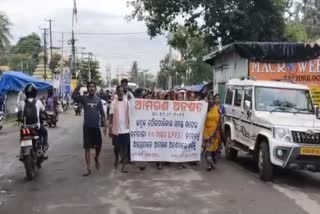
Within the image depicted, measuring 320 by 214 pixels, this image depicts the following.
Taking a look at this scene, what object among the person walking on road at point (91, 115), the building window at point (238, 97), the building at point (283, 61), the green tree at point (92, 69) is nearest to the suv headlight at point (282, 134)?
the building window at point (238, 97)

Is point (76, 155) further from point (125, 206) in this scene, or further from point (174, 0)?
point (174, 0)

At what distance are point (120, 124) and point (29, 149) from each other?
6.82 ft

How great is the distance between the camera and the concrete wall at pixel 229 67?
22.7m

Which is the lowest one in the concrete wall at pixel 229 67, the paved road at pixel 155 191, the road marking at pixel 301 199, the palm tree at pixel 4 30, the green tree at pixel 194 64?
the road marking at pixel 301 199

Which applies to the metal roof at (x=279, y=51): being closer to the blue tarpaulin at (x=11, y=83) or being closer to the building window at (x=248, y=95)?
the building window at (x=248, y=95)

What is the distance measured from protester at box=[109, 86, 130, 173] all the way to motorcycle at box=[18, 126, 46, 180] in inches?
64.7

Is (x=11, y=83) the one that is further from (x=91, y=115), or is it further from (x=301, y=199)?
(x=301, y=199)

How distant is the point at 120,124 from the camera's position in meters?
12.9

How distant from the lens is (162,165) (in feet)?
45.7

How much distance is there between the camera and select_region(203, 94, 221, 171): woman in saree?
1357 centimetres

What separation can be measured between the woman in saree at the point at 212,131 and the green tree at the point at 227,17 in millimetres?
15550

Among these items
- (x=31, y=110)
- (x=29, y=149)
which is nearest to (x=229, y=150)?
(x=31, y=110)

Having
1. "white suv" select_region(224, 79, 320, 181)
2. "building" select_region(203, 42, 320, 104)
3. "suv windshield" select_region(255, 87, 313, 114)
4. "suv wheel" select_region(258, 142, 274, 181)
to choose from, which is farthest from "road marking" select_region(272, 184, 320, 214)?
"building" select_region(203, 42, 320, 104)

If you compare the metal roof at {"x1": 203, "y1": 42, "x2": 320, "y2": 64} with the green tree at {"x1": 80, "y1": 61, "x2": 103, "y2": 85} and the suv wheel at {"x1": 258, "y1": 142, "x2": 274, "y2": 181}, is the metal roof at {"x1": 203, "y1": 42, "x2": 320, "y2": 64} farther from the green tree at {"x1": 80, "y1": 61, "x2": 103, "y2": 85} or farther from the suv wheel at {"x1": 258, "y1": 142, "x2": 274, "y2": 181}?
the green tree at {"x1": 80, "y1": 61, "x2": 103, "y2": 85}
